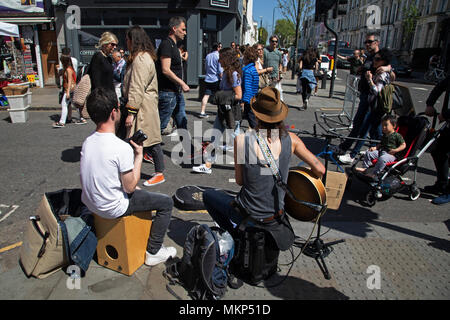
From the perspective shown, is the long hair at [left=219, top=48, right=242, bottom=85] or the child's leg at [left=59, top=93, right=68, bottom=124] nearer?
the long hair at [left=219, top=48, right=242, bottom=85]

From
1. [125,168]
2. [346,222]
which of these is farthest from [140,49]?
[346,222]

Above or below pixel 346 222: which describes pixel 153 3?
above

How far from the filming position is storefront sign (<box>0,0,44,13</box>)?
1384 centimetres

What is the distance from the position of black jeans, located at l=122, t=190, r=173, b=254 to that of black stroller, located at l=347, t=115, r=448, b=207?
9.16ft

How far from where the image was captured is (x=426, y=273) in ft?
10.1

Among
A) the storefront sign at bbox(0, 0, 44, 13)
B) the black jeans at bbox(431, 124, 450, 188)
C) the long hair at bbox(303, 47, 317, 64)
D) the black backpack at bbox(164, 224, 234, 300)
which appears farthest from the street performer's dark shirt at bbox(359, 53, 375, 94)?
the storefront sign at bbox(0, 0, 44, 13)

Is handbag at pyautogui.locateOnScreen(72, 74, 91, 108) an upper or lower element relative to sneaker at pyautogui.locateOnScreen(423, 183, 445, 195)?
upper

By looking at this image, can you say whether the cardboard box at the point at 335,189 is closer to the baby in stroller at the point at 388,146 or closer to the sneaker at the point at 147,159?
the baby in stroller at the point at 388,146

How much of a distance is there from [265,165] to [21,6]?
15.6 m

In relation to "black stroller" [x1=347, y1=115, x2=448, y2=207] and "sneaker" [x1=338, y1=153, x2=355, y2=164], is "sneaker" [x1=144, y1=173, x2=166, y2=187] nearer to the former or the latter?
"black stroller" [x1=347, y1=115, x2=448, y2=207]

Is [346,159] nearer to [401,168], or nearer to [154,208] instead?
[401,168]

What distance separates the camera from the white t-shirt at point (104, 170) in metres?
2.55
